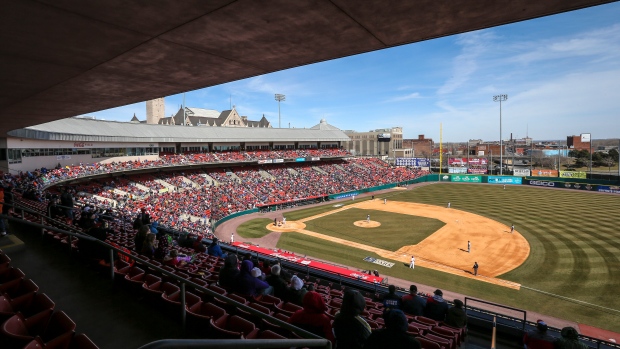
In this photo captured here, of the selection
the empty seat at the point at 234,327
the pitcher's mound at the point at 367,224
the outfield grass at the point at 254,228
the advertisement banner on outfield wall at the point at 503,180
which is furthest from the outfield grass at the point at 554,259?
the advertisement banner on outfield wall at the point at 503,180

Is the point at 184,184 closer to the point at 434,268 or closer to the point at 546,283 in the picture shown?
the point at 434,268

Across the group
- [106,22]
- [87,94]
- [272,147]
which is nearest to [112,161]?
[272,147]

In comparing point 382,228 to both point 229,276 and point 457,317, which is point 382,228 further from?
point 229,276

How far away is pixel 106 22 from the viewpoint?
12.9 ft

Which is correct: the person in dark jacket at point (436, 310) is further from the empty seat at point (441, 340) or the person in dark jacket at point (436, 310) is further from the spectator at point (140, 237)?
the spectator at point (140, 237)

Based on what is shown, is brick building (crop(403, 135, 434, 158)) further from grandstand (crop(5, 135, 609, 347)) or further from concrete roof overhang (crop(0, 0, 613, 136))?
concrete roof overhang (crop(0, 0, 613, 136))

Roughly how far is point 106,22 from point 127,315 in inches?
163

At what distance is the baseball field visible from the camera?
18.8 m

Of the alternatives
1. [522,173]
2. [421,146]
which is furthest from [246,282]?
[421,146]

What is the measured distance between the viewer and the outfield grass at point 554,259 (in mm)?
17594

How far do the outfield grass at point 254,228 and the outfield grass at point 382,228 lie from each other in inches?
188

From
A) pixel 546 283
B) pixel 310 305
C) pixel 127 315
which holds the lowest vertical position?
pixel 546 283

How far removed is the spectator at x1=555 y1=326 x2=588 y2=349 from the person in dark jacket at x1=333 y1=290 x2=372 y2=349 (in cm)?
460

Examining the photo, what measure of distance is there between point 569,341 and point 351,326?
486cm
